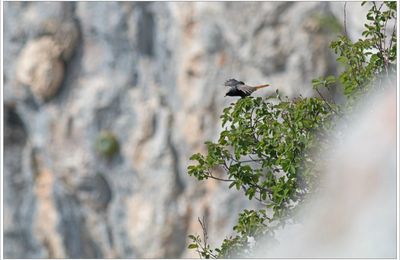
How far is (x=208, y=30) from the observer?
2011 centimetres

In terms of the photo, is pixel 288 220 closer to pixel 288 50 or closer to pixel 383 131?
pixel 383 131

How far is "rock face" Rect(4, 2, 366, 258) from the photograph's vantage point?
Answer: 1970 cm

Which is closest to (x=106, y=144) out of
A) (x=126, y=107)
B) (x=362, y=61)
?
(x=126, y=107)

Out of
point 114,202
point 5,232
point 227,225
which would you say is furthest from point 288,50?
point 5,232

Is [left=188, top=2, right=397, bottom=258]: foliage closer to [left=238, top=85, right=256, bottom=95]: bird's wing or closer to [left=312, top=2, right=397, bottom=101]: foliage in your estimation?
[left=312, top=2, right=397, bottom=101]: foliage

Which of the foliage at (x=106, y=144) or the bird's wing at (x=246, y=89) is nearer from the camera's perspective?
the bird's wing at (x=246, y=89)

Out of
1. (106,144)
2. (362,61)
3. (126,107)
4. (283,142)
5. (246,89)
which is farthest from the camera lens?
(106,144)

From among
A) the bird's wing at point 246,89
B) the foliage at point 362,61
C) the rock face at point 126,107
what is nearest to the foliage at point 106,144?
the rock face at point 126,107

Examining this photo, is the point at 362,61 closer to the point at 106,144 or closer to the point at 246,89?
the point at 246,89

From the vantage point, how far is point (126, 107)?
71.4 ft

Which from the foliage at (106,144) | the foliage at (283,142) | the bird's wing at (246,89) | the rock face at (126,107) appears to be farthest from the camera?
the foliage at (106,144)

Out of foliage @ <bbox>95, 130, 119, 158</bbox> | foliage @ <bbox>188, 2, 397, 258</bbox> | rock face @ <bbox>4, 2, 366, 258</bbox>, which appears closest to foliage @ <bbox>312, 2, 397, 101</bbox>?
foliage @ <bbox>188, 2, 397, 258</bbox>

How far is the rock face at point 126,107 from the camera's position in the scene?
64.6 feet

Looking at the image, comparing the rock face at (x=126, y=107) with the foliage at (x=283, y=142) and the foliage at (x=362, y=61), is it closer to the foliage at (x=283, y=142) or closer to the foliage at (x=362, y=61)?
the foliage at (x=362, y=61)
